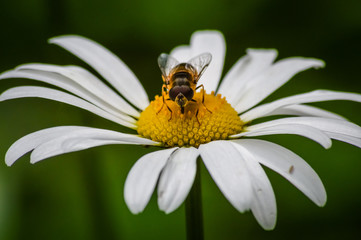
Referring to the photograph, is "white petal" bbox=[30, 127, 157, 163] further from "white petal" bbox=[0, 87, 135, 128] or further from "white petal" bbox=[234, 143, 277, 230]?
"white petal" bbox=[234, 143, 277, 230]

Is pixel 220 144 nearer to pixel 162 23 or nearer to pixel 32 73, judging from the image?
pixel 32 73

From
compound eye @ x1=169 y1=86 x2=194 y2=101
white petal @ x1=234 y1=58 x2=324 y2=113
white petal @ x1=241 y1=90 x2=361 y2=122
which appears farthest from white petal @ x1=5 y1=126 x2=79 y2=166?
white petal @ x1=234 y1=58 x2=324 y2=113

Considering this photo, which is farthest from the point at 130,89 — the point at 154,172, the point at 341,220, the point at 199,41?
the point at 341,220

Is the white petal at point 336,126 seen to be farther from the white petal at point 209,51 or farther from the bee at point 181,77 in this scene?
the white petal at point 209,51

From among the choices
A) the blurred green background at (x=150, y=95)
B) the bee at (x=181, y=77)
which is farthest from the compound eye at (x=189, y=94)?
the blurred green background at (x=150, y=95)

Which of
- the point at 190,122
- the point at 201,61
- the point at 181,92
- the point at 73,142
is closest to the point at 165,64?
the point at 201,61
